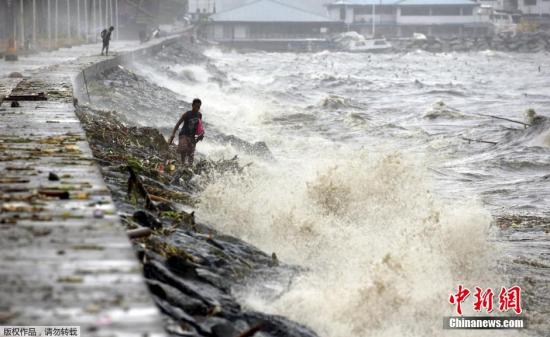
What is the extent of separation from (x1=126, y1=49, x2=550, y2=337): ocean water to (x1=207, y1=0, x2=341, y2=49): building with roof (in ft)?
229

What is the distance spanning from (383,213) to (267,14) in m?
89.7

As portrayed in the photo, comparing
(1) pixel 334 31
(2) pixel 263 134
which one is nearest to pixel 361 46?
(1) pixel 334 31

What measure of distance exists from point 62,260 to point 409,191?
8348mm

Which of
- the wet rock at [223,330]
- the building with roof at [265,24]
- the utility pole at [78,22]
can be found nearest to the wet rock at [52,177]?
the wet rock at [223,330]

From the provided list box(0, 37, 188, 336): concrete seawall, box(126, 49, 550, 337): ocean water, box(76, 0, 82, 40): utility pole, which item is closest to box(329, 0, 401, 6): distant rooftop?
box(76, 0, 82, 40): utility pole

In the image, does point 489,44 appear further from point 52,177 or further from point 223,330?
point 223,330

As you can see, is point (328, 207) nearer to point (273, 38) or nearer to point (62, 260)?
point (62, 260)

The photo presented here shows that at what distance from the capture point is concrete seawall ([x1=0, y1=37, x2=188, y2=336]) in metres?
3.38

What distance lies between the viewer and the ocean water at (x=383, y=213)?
21.3 ft

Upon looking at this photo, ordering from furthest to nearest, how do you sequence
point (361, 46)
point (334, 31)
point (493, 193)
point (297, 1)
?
point (297, 1) → point (334, 31) → point (361, 46) → point (493, 193)

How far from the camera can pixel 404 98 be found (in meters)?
40.3

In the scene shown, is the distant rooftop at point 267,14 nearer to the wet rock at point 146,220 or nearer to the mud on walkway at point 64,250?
the wet rock at point 146,220

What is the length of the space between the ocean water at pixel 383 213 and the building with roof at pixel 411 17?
74107 mm

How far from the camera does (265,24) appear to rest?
9856 centimetres
